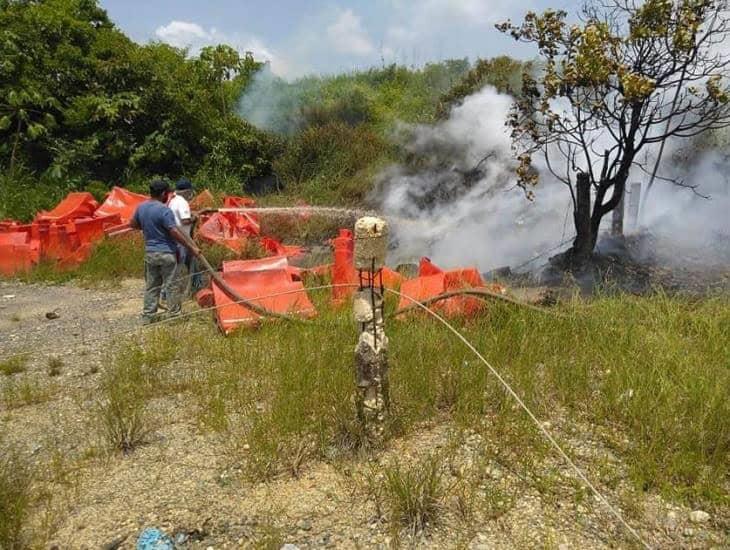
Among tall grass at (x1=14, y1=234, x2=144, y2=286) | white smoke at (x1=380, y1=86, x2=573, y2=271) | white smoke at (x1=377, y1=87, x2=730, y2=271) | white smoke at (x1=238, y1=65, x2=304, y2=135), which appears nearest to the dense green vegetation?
white smoke at (x1=238, y1=65, x2=304, y2=135)

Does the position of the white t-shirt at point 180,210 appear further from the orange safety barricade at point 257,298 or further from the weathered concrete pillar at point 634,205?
the weathered concrete pillar at point 634,205

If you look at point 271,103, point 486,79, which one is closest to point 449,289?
point 486,79

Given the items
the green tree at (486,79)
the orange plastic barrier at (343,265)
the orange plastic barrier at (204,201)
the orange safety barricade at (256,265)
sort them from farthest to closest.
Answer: the green tree at (486,79) < the orange plastic barrier at (204,201) < the orange plastic barrier at (343,265) < the orange safety barricade at (256,265)

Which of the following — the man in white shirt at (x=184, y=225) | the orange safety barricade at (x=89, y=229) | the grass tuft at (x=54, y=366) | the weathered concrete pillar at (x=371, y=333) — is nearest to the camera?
the weathered concrete pillar at (x=371, y=333)

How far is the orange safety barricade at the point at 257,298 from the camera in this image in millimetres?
4629

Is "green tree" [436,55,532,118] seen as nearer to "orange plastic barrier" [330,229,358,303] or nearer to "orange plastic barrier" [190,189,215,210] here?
"orange plastic barrier" [190,189,215,210]

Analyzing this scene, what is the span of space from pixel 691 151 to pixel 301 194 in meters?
6.63

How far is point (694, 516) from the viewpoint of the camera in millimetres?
2254

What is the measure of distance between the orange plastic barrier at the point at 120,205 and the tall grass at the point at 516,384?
505 centimetres

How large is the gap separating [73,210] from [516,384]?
760cm

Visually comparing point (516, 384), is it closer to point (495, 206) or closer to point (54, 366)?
point (54, 366)

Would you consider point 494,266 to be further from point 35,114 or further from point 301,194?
point 35,114

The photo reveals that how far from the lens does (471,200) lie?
880 cm

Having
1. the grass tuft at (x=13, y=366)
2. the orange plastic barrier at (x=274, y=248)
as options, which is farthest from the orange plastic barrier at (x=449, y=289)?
the orange plastic barrier at (x=274, y=248)
